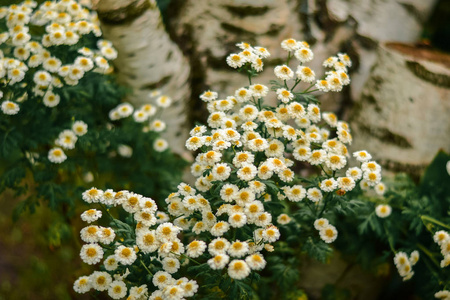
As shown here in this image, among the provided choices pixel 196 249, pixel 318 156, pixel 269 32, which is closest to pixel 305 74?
pixel 318 156

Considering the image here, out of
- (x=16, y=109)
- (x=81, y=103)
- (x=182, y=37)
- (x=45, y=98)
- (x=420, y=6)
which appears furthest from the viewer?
(x=420, y=6)

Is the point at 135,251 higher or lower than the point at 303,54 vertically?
lower

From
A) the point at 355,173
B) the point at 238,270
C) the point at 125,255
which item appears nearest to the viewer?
the point at 238,270

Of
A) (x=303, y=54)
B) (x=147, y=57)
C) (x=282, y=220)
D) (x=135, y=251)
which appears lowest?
(x=282, y=220)

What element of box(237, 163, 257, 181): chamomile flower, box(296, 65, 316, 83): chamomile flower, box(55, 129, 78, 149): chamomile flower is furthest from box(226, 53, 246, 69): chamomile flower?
box(55, 129, 78, 149): chamomile flower

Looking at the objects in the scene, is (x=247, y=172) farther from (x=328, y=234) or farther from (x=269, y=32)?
(x=269, y=32)

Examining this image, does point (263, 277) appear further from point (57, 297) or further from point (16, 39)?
point (16, 39)

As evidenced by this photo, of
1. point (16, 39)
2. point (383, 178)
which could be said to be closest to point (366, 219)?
point (383, 178)
